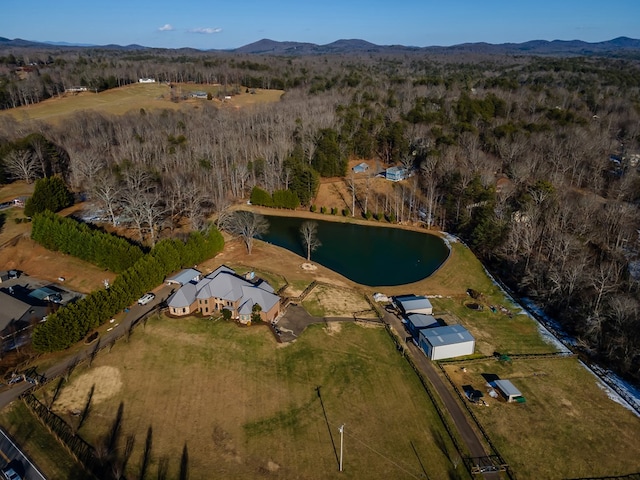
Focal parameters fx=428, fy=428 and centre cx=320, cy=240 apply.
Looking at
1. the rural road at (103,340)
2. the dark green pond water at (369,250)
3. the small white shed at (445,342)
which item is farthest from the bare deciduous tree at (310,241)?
the small white shed at (445,342)

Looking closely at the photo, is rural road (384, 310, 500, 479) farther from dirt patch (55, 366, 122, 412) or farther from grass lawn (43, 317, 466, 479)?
dirt patch (55, 366, 122, 412)

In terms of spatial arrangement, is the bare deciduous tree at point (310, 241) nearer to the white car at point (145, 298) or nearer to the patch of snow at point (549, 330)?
the white car at point (145, 298)

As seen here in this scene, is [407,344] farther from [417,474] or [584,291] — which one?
[584,291]

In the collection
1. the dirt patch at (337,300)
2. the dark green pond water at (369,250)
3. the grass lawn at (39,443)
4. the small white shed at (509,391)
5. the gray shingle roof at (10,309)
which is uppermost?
the gray shingle roof at (10,309)

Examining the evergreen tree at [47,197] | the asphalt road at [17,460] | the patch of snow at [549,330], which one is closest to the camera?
the asphalt road at [17,460]

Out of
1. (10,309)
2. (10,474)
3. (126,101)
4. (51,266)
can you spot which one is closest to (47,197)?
(51,266)
